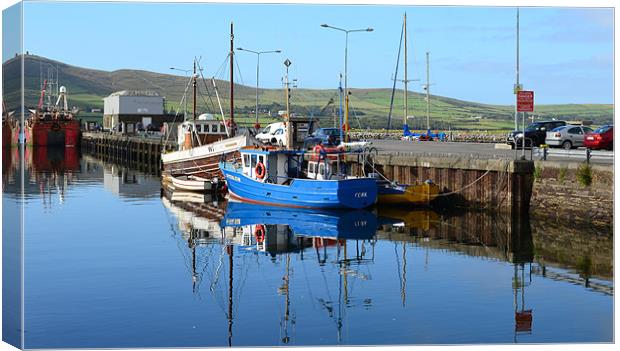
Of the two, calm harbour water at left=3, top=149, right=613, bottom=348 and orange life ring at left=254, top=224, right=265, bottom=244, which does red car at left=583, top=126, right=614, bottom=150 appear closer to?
calm harbour water at left=3, top=149, right=613, bottom=348

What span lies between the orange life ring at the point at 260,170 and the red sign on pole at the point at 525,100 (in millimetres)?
14156

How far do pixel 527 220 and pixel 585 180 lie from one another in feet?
9.67

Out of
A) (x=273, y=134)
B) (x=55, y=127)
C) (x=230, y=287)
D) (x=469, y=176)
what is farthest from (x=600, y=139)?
(x=55, y=127)

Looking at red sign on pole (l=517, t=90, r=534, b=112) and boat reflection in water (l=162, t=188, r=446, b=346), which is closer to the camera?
boat reflection in water (l=162, t=188, r=446, b=346)

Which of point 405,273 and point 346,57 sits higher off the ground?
point 346,57

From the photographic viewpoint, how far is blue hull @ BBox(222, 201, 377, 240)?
1368 inches

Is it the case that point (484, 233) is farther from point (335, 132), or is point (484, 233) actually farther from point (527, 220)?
point (335, 132)

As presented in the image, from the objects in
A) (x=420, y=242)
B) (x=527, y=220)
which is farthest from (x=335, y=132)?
(x=420, y=242)

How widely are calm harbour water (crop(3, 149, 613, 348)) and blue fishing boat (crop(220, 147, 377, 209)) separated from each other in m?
0.67

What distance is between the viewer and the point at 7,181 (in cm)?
1443

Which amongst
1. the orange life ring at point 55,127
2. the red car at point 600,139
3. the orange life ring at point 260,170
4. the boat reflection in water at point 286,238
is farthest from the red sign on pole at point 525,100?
the orange life ring at point 55,127

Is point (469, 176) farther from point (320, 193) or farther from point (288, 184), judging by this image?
point (288, 184)

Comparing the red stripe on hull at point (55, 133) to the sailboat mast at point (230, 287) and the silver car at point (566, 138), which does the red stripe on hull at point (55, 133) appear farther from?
the sailboat mast at point (230, 287)

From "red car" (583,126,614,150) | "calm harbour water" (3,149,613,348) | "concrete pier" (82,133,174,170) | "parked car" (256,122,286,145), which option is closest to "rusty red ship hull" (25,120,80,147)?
"concrete pier" (82,133,174,170)
